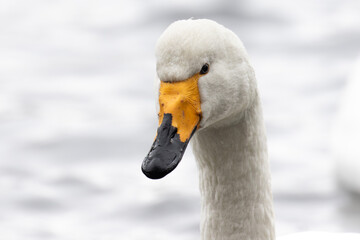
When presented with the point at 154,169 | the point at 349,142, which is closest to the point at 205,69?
the point at 154,169

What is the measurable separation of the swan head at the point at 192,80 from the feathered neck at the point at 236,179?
259 millimetres

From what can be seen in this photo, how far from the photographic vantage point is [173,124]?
3434 mm

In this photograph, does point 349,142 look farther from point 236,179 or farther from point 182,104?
point 182,104

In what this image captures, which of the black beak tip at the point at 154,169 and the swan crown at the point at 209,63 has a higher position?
the swan crown at the point at 209,63

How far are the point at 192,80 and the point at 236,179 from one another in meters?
0.69

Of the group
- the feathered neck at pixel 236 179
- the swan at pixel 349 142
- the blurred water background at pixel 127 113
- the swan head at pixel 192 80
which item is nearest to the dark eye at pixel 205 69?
the swan head at pixel 192 80

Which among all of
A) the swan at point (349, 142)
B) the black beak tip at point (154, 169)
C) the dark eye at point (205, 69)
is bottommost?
the black beak tip at point (154, 169)

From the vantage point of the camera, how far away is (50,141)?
26.1 ft

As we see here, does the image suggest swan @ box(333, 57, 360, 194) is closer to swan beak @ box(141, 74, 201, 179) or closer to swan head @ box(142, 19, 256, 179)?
swan head @ box(142, 19, 256, 179)

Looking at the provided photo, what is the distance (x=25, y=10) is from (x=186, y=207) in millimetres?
4741

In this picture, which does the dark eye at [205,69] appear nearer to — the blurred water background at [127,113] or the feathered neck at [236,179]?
the feathered neck at [236,179]

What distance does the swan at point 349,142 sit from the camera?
21.7 feet

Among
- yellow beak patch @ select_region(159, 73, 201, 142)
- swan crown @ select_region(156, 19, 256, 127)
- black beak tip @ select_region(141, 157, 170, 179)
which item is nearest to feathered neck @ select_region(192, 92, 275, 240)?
swan crown @ select_region(156, 19, 256, 127)

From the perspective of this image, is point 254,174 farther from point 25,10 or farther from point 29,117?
point 25,10
